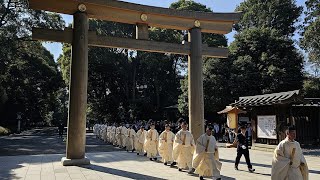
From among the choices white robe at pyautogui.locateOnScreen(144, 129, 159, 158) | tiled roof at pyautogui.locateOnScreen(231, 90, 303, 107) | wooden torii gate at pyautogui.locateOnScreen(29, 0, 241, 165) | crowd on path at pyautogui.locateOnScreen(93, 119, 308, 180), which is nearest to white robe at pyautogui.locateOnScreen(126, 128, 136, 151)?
crowd on path at pyautogui.locateOnScreen(93, 119, 308, 180)

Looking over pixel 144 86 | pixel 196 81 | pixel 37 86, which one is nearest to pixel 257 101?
pixel 196 81

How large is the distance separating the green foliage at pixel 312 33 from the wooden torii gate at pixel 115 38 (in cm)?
1567

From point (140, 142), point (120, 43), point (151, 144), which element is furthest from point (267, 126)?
point (120, 43)

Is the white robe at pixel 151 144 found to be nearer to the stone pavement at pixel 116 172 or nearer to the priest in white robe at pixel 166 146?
the priest in white robe at pixel 166 146

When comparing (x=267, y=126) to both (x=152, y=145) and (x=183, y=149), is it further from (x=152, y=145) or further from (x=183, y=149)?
(x=183, y=149)

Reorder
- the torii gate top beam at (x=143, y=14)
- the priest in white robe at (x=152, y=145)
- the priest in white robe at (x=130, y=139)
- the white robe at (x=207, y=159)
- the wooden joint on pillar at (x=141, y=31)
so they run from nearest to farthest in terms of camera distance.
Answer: the white robe at (x=207, y=159), the torii gate top beam at (x=143, y=14), the wooden joint on pillar at (x=141, y=31), the priest in white robe at (x=152, y=145), the priest in white robe at (x=130, y=139)

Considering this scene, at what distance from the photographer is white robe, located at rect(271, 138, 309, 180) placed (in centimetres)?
647

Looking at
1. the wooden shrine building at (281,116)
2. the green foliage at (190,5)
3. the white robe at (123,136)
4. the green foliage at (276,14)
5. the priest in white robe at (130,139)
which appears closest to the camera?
the wooden shrine building at (281,116)

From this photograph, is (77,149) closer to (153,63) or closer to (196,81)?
(196,81)

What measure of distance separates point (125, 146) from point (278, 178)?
43.5 ft

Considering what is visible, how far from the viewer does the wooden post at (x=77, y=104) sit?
11.1m

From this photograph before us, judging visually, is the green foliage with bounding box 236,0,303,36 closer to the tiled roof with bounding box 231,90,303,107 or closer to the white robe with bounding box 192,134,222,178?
the tiled roof with bounding box 231,90,303,107

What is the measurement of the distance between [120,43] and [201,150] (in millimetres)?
5607

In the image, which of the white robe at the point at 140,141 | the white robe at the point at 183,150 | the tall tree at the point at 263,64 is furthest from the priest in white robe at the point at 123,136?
the tall tree at the point at 263,64
